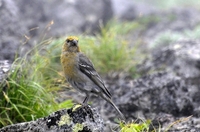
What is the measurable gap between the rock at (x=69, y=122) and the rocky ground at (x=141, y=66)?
1.21m

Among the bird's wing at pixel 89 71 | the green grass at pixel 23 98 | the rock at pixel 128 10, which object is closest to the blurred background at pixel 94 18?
the rock at pixel 128 10

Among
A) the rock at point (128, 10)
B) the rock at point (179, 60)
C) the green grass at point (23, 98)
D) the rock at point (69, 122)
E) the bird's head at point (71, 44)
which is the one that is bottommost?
the rock at point (69, 122)

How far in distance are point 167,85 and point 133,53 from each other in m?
2.24

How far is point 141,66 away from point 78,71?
387cm

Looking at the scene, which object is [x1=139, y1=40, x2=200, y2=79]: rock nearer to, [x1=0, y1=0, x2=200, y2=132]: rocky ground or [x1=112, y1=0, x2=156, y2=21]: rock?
[x1=0, y1=0, x2=200, y2=132]: rocky ground

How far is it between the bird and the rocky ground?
2.55ft

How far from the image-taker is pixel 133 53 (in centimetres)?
1054

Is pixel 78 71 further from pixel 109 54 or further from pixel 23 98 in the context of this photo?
pixel 109 54

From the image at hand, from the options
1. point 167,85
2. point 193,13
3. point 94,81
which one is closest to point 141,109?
point 167,85

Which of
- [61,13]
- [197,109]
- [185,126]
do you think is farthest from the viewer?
[61,13]

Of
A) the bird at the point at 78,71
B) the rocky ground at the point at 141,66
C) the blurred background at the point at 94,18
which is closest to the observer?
the bird at the point at 78,71

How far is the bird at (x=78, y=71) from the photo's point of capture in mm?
6762

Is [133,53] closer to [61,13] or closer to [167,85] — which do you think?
[167,85]

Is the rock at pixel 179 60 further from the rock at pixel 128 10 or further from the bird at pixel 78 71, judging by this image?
the rock at pixel 128 10
